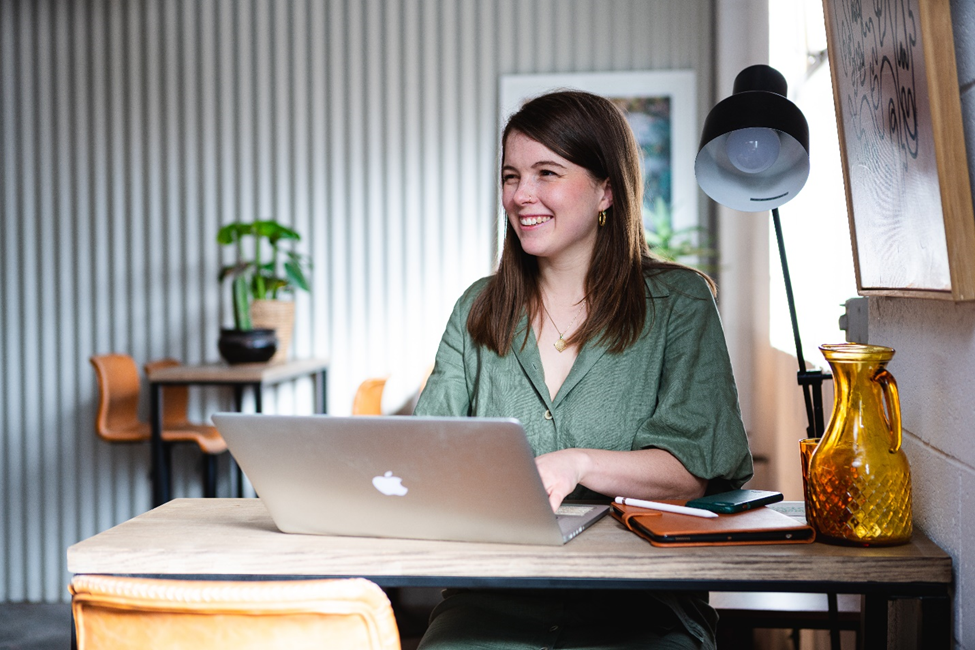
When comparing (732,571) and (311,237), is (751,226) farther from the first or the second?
(732,571)

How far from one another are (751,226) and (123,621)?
3.24 m

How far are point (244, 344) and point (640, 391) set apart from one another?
270 cm

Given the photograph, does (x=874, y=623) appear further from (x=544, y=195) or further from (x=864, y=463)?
(x=544, y=195)

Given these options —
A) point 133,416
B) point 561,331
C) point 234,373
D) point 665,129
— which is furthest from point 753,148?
point 133,416

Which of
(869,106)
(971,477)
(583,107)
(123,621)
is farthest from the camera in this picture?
(583,107)

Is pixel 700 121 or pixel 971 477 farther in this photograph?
pixel 700 121

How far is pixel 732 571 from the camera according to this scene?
103 cm

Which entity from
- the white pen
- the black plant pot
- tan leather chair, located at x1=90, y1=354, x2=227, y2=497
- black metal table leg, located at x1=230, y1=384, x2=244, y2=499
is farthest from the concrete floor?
the white pen

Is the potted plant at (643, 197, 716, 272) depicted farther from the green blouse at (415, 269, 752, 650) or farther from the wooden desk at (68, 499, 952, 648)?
the wooden desk at (68, 499, 952, 648)

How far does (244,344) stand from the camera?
3.94 meters

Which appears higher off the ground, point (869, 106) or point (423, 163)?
point (423, 163)

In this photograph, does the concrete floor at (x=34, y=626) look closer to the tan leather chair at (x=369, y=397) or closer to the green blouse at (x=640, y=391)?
the tan leather chair at (x=369, y=397)

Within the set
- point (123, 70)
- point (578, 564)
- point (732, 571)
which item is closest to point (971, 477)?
point (732, 571)

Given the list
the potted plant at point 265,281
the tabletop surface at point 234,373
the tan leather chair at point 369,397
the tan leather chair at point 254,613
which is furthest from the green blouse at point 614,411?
the potted plant at point 265,281
